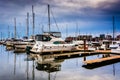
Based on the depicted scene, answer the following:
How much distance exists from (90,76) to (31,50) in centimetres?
2659

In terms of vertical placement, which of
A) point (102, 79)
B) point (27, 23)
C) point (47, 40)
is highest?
point (27, 23)

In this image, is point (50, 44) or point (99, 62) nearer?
point (99, 62)

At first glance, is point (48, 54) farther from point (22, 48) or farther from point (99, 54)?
point (22, 48)

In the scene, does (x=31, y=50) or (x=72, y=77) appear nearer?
(x=72, y=77)

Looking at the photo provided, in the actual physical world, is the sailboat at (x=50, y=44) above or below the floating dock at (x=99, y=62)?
above

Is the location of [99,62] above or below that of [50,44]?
below

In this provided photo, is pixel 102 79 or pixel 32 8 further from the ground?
pixel 32 8

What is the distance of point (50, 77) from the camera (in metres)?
23.8

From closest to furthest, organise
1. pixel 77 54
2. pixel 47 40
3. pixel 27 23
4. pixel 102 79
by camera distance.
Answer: pixel 102 79, pixel 77 54, pixel 47 40, pixel 27 23

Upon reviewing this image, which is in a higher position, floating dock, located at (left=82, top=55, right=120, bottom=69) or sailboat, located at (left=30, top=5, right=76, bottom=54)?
sailboat, located at (left=30, top=5, right=76, bottom=54)

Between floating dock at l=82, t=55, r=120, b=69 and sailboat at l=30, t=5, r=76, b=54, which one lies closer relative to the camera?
floating dock at l=82, t=55, r=120, b=69

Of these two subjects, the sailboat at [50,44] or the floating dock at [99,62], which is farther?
the sailboat at [50,44]

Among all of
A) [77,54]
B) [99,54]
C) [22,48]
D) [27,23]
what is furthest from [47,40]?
[27,23]

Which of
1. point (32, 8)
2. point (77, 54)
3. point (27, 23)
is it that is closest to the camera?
point (77, 54)
